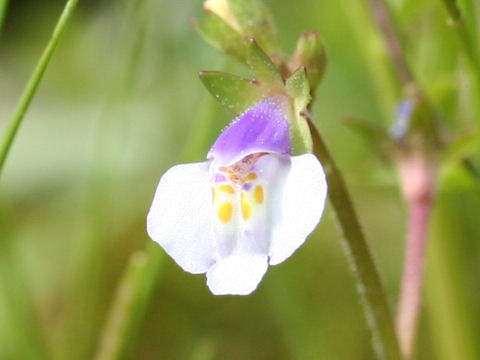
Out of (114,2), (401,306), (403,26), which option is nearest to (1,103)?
(114,2)

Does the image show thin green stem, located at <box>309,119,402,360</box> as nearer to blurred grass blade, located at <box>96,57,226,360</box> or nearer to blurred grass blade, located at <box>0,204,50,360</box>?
blurred grass blade, located at <box>96,57,226,360</box>

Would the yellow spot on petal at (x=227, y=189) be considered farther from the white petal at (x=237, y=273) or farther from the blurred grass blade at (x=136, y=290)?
the blurred grass blade at (x=136, y=290)

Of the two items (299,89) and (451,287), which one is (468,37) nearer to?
(299,89)

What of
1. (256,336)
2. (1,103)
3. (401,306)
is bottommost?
(256,336)

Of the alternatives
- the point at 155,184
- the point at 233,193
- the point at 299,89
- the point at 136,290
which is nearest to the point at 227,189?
the point at 233,193

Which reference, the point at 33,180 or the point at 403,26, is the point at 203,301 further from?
the point at 403,26

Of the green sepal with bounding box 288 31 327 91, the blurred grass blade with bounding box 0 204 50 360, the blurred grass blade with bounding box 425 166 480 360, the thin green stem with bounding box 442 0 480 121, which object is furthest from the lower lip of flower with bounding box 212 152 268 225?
the blurred grass blade with bounding box 425 166 480 360

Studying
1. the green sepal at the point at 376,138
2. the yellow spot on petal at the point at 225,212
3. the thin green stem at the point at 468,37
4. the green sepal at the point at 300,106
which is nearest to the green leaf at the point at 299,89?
the green sepal at the point at 300,106
